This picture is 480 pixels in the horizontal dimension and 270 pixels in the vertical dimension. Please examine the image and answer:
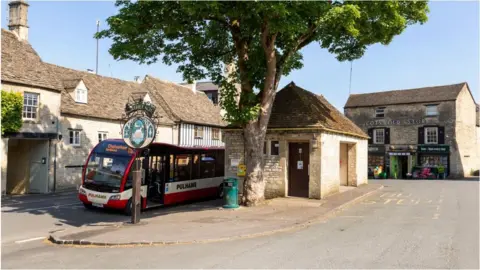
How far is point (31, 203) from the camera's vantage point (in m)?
18.2

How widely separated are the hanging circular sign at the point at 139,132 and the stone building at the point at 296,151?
591 cm

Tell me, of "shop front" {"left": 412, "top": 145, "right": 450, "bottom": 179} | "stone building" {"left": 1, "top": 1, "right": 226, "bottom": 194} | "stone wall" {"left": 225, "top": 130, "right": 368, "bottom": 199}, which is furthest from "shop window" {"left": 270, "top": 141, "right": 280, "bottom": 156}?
"shop front" {"left": 412, "top": 145, "right": 450, "bottom": 179}

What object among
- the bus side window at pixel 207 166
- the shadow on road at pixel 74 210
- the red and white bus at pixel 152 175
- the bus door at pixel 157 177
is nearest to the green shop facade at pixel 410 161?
the bus side window at pixel 207 166

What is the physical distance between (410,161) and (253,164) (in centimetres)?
3111

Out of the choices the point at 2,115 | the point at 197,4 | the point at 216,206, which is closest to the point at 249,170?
the point at 216,206

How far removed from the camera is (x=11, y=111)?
65.8ft

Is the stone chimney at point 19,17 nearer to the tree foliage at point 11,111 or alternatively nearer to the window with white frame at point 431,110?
the tree foliage at point 11,111

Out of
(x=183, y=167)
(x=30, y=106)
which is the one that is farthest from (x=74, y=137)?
(x=183, y=167)

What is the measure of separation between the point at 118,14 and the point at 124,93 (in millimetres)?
17465

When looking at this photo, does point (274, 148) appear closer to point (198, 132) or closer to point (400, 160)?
point (198, 132)

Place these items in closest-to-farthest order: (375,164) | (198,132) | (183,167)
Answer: (183,167) < (198,132) < (375,164)

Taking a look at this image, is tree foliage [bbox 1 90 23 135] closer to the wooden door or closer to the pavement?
the pavement

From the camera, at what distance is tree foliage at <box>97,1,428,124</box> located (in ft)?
43.0

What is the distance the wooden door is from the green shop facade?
24636 mm
